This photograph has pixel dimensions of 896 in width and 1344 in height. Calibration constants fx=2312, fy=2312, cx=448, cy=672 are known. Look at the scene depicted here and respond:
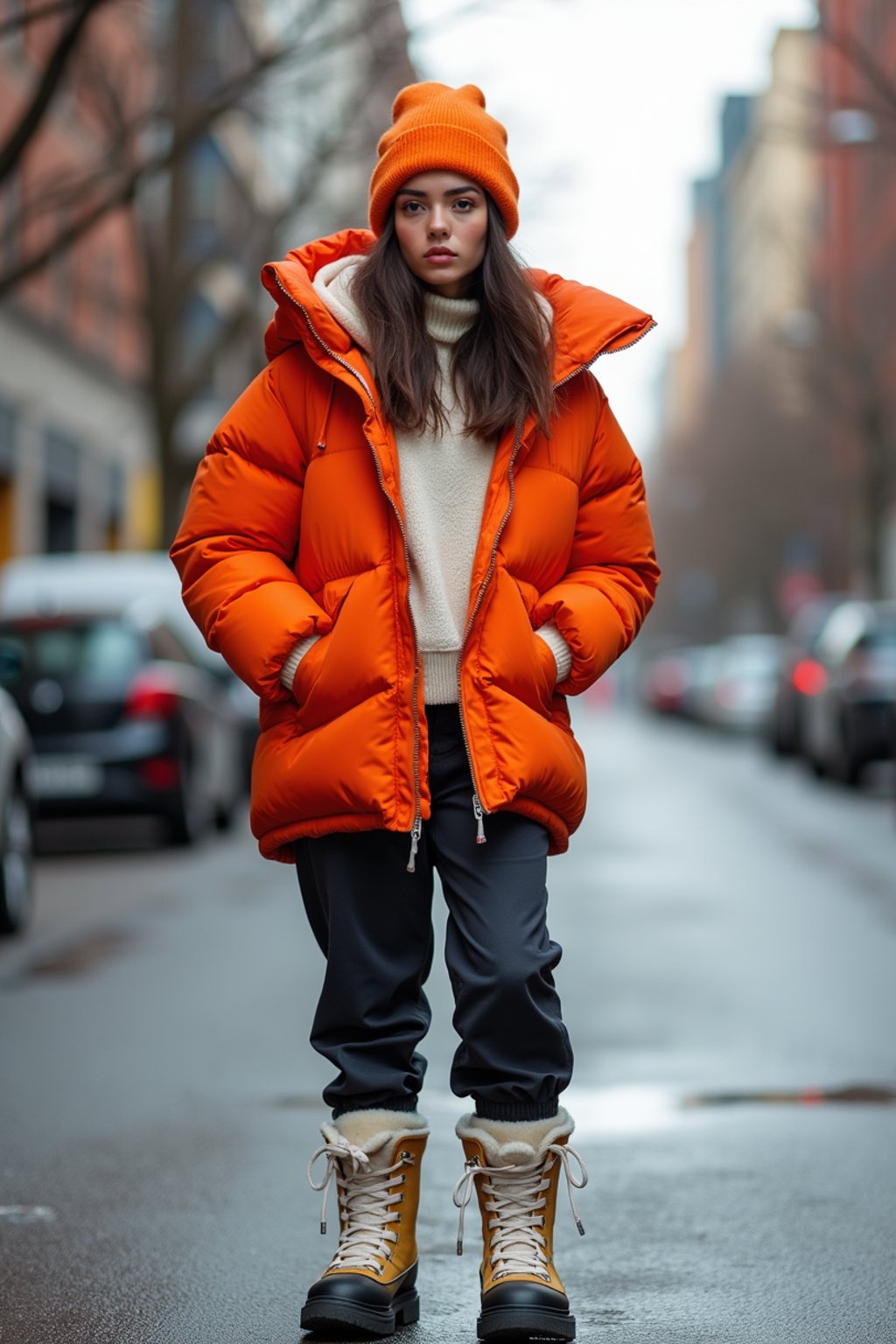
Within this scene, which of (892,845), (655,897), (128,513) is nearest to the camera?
(655,897)

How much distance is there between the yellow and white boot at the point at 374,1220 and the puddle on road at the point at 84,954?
4834 millimetres

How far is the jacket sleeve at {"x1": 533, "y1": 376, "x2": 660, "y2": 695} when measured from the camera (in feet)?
12.5

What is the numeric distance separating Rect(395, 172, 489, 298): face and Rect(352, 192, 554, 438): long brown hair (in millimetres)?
25

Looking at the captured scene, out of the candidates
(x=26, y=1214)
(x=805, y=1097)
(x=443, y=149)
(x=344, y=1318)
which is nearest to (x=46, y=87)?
(x=805, y=1097)

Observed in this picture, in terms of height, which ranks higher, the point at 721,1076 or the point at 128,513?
the point at 128,513

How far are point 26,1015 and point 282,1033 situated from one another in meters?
Answer: 0.97

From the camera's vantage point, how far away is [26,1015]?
752 centimetres

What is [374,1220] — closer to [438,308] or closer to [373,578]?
[373,578]

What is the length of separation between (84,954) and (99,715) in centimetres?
437

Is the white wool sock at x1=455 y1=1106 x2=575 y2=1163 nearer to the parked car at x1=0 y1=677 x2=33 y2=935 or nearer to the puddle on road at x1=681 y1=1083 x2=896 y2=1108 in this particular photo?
the puddle on road at x1=681 y1=1083 x2=896 y2=1108

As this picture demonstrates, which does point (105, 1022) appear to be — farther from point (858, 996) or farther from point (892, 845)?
point (892, 845)

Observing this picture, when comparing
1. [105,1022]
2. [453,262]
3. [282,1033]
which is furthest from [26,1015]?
[453,262]

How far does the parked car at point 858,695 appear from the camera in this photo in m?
19.6

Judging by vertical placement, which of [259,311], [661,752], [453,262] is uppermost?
[259,311]
